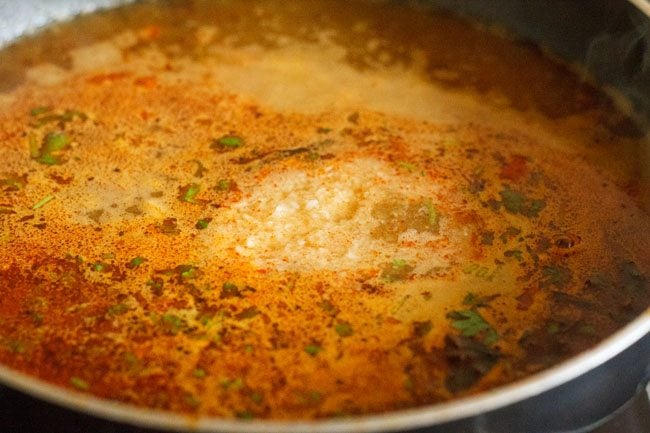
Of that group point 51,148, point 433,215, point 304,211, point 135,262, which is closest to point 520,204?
point 433,215

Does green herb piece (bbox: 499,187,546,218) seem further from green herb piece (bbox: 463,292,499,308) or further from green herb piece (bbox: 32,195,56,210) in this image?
green herb piece (bbox: 32,195,56,210)

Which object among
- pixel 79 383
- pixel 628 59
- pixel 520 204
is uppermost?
pixel 628 59

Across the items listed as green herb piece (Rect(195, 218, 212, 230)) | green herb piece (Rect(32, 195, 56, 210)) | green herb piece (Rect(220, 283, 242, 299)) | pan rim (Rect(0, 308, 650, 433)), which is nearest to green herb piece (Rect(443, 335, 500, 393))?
pan rim (Rect(0, 308, 650, 433))

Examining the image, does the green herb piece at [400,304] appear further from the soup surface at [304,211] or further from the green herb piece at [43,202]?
the green herb piece at [43,202]

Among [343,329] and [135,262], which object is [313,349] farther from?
[135,262]

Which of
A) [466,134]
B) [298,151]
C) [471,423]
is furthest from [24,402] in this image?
[466,134]

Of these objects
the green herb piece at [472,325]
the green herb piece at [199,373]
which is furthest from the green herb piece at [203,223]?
the green herb piece at [472,325]

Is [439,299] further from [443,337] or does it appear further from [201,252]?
[201,252]
